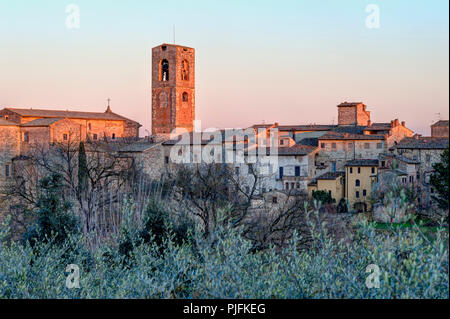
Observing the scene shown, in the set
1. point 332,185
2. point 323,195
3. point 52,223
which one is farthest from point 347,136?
point 52,223

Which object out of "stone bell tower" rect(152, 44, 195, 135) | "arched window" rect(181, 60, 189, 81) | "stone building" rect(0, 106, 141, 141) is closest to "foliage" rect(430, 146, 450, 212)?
"stone building" rect(0, 106, 141, 141)

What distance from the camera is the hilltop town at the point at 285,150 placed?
91.9 feet

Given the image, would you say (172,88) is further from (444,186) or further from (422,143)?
(444,186)

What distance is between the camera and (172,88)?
152ft

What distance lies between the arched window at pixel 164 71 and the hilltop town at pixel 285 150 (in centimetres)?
632

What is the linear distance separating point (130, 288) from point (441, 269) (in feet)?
10.3

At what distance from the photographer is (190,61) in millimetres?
47156

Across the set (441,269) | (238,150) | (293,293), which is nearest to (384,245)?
(441,269)

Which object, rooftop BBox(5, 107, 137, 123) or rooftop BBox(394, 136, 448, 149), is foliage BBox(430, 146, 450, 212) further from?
rooftop BBox(5, 107, 137, 123)

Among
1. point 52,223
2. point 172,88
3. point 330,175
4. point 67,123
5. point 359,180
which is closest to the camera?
point 52,223

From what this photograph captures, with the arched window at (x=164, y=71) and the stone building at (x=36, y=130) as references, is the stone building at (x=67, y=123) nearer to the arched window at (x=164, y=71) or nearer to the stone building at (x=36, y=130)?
the stone building at (x=36, y=130)

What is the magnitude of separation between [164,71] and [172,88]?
2068 mm

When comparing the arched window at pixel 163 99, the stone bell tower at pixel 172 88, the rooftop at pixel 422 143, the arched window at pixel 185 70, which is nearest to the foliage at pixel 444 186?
the rooftop at pixel 422 143
